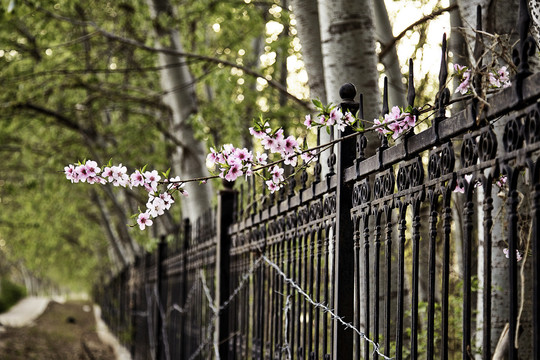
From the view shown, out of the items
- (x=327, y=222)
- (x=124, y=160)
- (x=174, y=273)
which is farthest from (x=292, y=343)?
(x=124, y=160)

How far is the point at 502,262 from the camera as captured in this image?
15.0 ft

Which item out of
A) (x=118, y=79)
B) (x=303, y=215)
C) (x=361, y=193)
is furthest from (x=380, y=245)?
(x=118, y=79)

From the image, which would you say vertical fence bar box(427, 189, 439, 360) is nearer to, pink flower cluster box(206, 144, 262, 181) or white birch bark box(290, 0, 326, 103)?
pink flower cluster box(206, 144, 262, 181)

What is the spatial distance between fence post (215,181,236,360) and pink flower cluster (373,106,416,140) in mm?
3163

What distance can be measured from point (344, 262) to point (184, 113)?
805 centimetres

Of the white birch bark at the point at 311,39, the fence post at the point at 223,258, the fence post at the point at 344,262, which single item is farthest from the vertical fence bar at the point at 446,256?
the white birch bark at the point at 311,39

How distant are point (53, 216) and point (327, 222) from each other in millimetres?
26800

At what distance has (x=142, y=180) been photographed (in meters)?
3.52

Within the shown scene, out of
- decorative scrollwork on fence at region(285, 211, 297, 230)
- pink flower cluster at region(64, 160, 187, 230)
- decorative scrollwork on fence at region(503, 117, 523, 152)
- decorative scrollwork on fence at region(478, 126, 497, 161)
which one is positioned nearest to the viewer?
decorative scrollwork on fence at region(503, 117, 523, 152)

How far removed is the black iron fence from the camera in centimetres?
197

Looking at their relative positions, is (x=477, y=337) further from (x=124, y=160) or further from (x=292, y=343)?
(x=124, y=160)

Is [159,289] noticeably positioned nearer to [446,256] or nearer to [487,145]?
[446,256]

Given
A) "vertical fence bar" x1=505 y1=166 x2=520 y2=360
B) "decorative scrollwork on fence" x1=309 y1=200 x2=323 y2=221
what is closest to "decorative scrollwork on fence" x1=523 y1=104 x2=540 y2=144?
"vertical fence bar" x1=505 y1=166 x2=520 y2=360

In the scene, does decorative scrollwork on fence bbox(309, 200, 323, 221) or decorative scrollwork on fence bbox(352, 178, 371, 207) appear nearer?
decorative scrollwork on fence bbox(352, 178, 371, 207)
